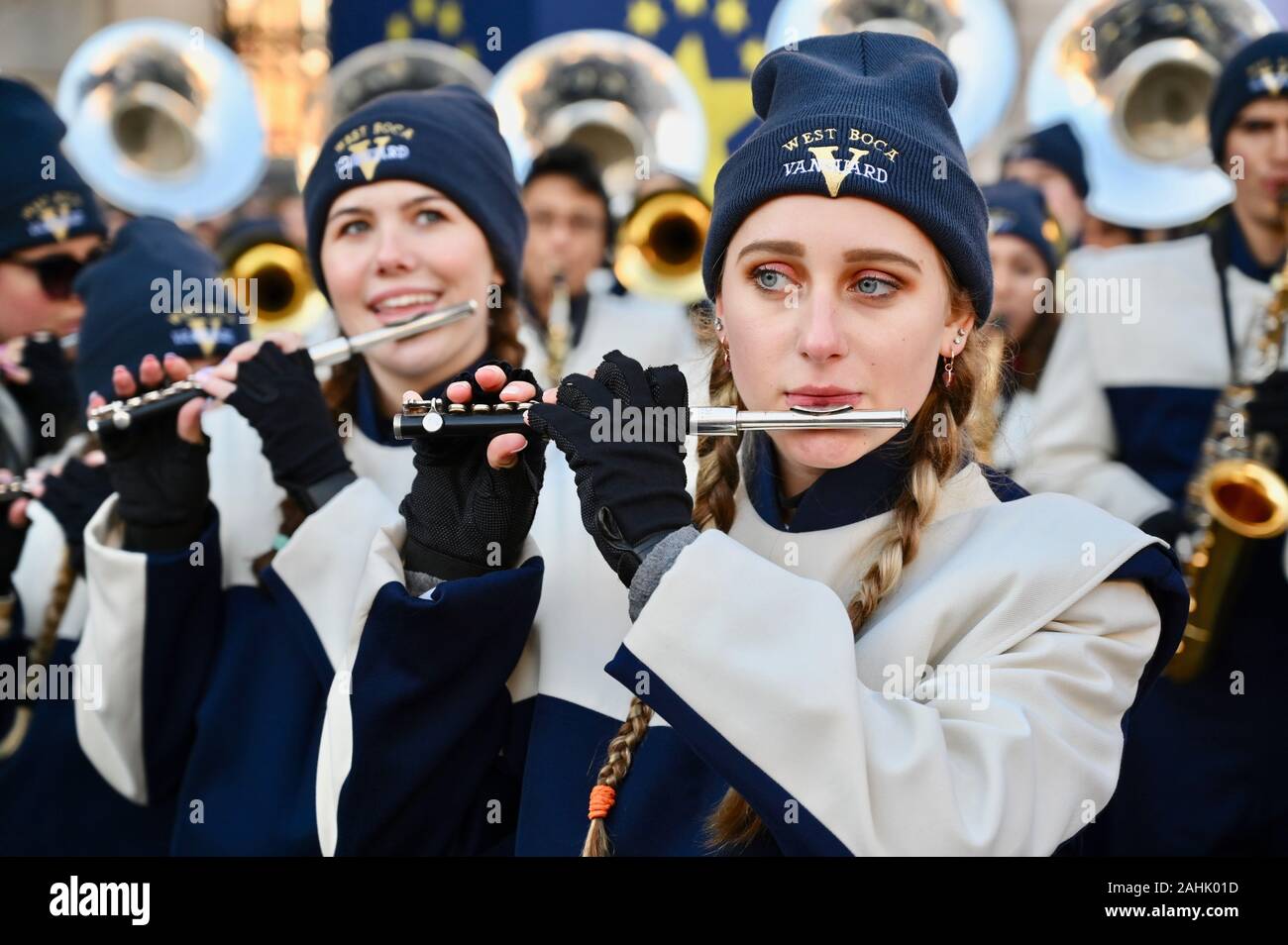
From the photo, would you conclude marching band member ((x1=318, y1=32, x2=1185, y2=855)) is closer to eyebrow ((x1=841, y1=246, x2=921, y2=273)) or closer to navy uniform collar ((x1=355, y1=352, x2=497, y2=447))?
eyebrow ((x1=841, y1=246, x2=921, y2=273))

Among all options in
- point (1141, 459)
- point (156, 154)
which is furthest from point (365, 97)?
point (1141, 459)

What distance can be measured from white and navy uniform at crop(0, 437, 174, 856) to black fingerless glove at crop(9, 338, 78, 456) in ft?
1.90

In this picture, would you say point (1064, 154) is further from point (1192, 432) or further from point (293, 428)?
point (293, 428)

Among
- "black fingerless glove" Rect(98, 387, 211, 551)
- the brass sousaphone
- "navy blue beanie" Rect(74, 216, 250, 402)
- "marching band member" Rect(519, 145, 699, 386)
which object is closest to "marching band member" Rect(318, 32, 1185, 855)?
"black fingerless glove" Rect(98, 387, 211, 551)

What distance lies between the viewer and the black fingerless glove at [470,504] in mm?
2537

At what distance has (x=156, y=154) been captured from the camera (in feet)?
22.4

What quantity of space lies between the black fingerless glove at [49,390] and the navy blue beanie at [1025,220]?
2657mm

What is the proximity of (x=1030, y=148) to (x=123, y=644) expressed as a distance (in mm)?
3985

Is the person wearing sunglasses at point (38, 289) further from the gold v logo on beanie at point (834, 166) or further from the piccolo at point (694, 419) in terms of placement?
the gold v logo on beanie at point (834, 166)

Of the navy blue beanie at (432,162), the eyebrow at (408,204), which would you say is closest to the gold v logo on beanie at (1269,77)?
the navy blue beanie at (432,162)

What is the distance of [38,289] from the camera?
438 centimetres

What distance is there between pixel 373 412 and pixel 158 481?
1.48 ft

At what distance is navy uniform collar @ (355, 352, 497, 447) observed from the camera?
3375mm
